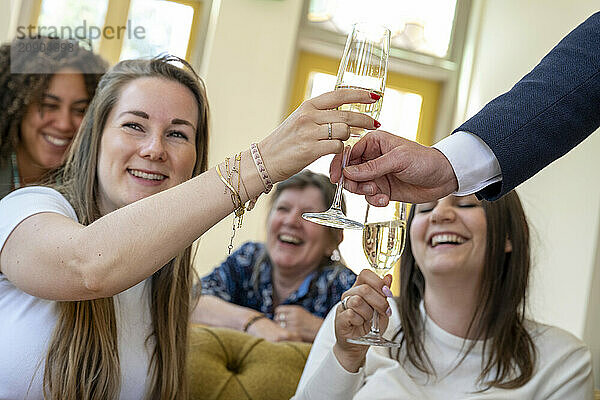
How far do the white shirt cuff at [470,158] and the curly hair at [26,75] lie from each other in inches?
58.2

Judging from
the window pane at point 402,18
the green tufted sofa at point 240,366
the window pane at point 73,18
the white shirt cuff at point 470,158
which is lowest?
the green tufted sofa at point 240,366

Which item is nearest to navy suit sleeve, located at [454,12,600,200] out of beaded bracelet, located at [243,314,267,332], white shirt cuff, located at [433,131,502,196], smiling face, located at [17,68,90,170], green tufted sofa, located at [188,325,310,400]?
white shirt cuff, located at [433,131,502,196]

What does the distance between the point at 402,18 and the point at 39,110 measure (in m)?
3.04

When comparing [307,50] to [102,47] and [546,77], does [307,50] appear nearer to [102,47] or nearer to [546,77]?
[102,47]

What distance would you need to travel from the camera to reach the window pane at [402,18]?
15.5 feet

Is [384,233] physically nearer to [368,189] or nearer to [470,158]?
[368,189]

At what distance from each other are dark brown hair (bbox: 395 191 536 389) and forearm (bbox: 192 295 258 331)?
746 millimetres

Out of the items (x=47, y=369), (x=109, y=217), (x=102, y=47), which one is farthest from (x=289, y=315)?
(x=102, y=47)

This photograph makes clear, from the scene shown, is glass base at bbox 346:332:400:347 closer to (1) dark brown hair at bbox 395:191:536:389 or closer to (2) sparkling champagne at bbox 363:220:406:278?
(2) sparkling champagne at bbox 363:220:406:278

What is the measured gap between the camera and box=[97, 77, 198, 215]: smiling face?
156cm

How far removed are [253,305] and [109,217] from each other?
174 centimetres

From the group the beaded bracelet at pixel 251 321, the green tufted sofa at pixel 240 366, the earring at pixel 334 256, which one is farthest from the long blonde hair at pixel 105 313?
the earring at pixel 334 256

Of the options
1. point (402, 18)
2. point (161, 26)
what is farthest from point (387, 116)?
point (161, 26)

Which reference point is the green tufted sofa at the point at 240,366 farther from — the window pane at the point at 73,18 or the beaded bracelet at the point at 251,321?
the window pane at the point at 73,18
